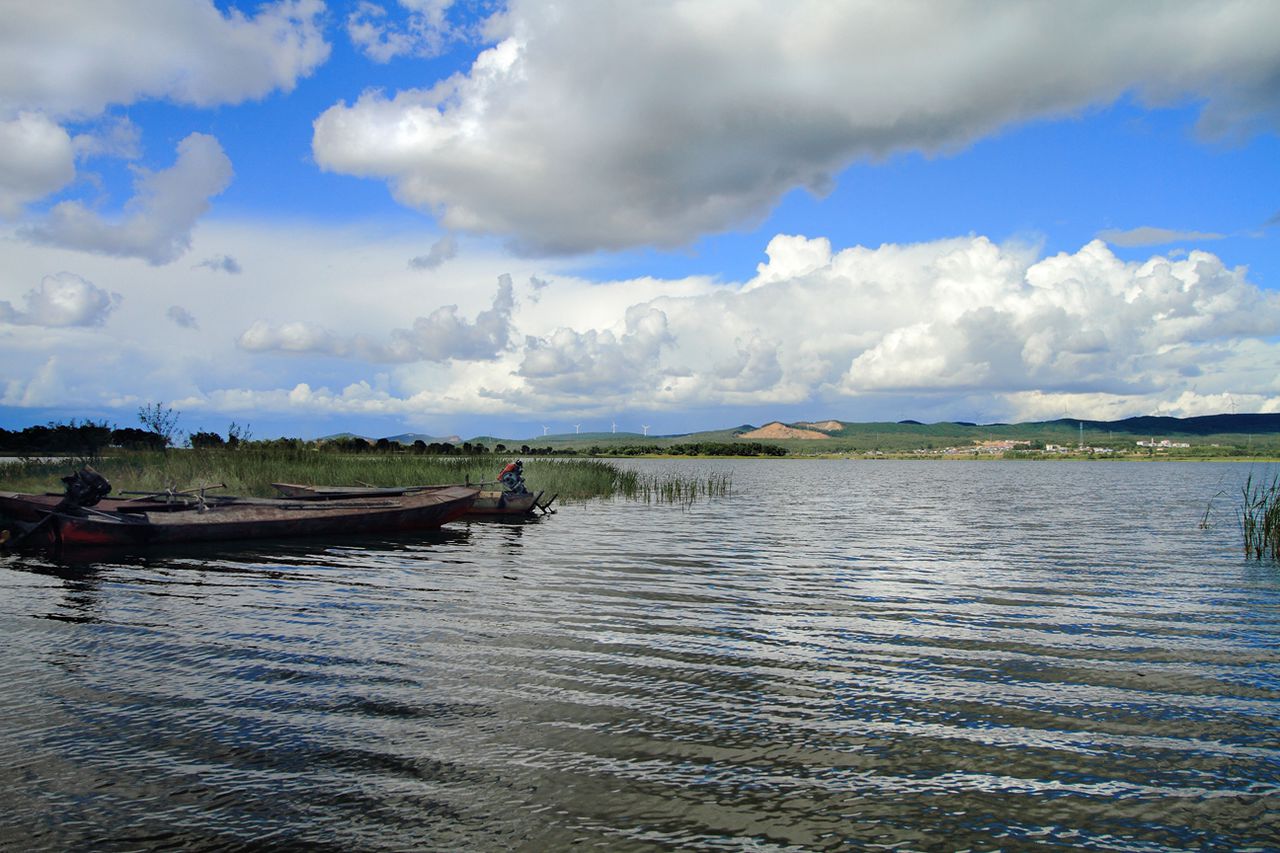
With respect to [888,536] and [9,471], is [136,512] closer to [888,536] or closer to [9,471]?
[9,471]

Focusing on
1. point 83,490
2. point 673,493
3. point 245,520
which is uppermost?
point 83,490

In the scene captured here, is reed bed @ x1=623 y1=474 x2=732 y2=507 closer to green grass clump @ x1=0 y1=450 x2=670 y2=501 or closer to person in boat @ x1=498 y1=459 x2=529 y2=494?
green grass clump @ x1=0 y1=450 x2=670 y2=501

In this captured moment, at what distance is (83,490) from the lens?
22.6 metres

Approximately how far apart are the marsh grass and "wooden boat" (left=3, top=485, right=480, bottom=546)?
5.39m

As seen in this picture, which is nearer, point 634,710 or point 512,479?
point 634,710

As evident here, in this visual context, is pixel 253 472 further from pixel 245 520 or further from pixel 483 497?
pixel 245 520

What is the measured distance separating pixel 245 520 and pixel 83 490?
13.8 ft

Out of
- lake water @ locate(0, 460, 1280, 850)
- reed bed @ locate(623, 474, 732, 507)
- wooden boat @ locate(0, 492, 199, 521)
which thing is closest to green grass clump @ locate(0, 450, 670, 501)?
reed bed @ locate(623, 474, 732, 507)

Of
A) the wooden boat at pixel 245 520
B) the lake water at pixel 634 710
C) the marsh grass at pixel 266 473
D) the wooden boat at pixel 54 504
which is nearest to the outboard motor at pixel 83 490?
the wooden boat at pixel 245 520

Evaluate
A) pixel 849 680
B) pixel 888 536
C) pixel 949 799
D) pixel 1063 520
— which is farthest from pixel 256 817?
pixel 1063 520

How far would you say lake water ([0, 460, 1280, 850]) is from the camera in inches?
254

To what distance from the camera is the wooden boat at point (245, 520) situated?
22.5m

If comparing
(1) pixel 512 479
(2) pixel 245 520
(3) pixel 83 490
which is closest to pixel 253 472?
(1) pixel 512 479

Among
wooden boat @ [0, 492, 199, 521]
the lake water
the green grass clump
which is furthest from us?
the green grass clump
